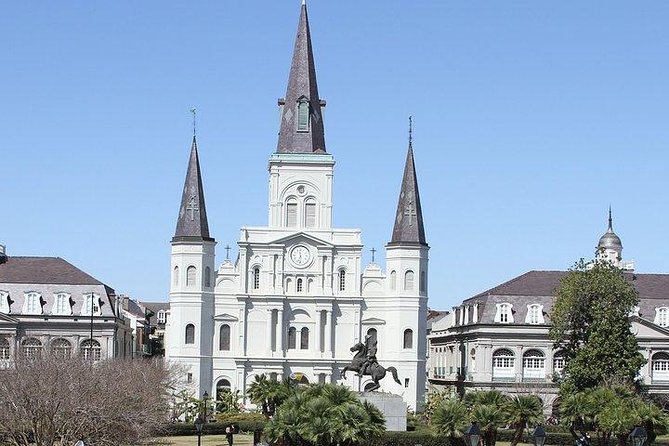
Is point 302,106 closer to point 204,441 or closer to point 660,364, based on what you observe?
point 660,364

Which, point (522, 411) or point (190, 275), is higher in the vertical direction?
point (190, 275)

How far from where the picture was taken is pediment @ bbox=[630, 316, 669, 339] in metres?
122

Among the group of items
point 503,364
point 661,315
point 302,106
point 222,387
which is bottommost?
point 222,387

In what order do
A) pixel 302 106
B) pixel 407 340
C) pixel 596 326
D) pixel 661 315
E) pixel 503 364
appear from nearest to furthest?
1. pixel 596 326
2. pixel 503 364
3. pixel 661 315
4. pixel 407 340
5. pixel 302 106

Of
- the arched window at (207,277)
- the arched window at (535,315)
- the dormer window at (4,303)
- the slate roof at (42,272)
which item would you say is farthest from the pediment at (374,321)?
the dormer window at (4,303)

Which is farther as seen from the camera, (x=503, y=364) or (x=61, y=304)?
(x=503, y=364)

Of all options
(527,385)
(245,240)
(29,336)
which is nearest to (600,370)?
(527,385)

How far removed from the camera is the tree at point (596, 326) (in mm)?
103562

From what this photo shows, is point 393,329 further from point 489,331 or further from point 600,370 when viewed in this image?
point 600,370

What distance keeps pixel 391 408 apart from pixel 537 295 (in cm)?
5108

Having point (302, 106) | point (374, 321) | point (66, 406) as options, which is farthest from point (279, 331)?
point (66, 406)

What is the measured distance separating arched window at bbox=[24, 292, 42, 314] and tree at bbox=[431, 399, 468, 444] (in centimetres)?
5790

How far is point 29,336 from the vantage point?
121250 millimetres

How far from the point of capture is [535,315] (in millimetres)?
124250
